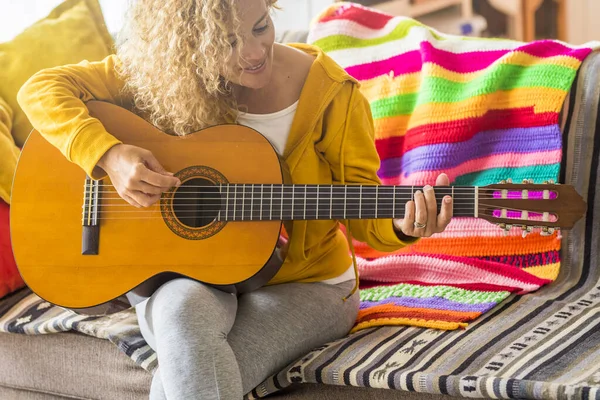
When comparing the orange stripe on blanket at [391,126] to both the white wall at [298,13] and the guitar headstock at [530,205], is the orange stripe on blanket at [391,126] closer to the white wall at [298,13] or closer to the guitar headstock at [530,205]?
the guitar headstock at [530,205]

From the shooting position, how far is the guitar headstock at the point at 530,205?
1149 mm

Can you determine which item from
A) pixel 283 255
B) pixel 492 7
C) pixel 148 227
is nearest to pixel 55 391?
pixel 148 227

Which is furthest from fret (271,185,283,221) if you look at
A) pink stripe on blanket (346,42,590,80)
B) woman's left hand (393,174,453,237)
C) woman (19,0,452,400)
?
pink stripe on blanket (346,42,590,80)

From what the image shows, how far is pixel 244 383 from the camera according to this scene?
1159mm

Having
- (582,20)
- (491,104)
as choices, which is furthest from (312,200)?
(582,20)

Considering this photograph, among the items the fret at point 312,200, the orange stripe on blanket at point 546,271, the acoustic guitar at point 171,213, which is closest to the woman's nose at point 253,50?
the acoustic guitar at point 171,213

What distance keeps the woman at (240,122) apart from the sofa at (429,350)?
0.09m

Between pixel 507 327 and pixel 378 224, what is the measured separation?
305mm

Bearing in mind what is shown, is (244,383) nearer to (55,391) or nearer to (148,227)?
(148,227)

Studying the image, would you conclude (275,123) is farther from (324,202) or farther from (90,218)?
(90,218)

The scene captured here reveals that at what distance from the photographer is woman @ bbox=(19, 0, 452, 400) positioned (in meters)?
1.18

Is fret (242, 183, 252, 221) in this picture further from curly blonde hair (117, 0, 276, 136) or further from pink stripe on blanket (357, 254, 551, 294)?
pink stripe on blanket (357, 254, 551, 294)

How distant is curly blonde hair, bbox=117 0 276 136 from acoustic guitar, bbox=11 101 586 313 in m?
0.04

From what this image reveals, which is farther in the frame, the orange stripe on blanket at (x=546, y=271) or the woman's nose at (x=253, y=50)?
the orange stripe on blanket at (x=546, y=271)
